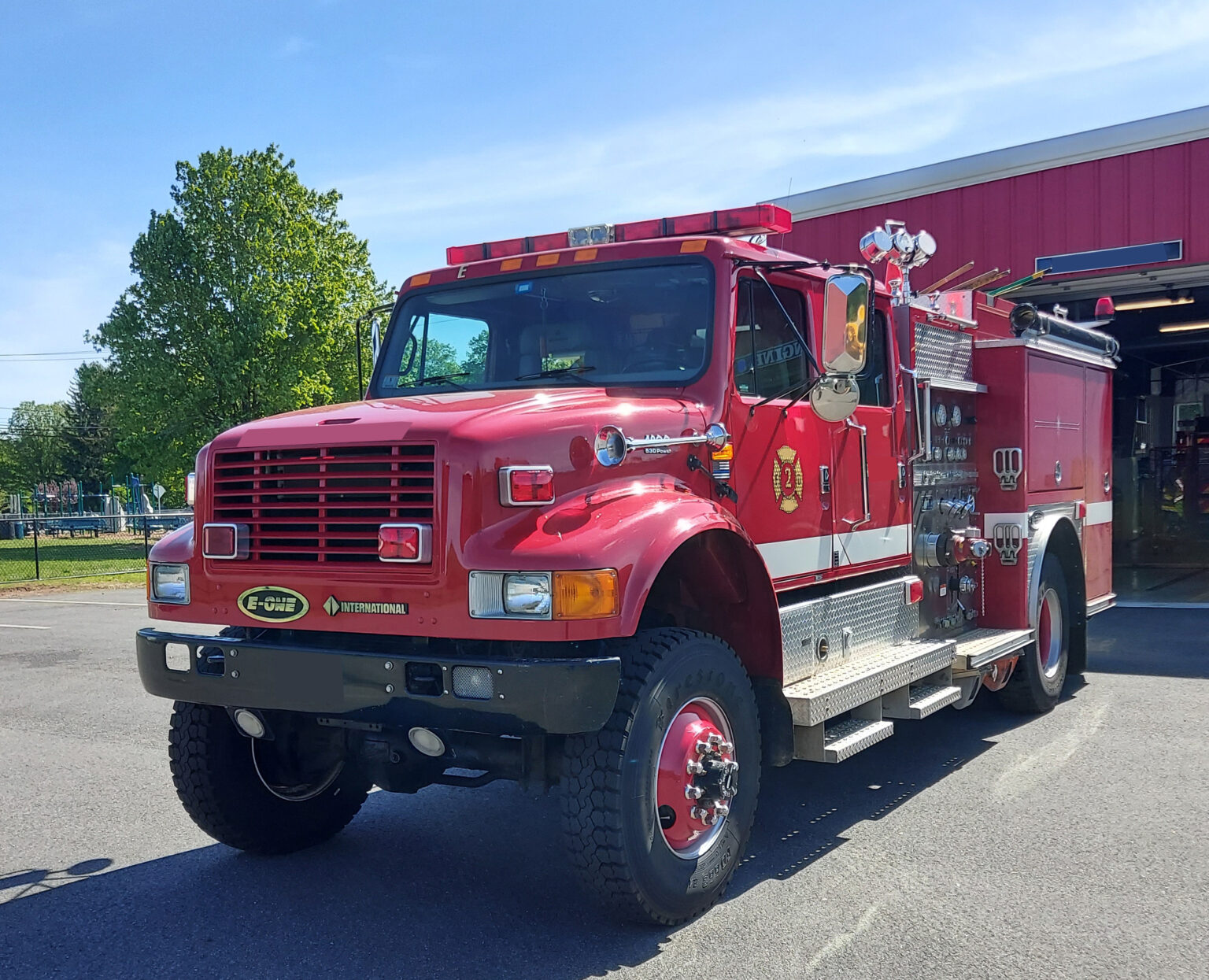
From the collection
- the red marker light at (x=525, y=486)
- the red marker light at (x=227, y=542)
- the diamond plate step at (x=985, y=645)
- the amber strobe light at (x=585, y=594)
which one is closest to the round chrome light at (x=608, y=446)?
the red marker light at (x=525, y=486)

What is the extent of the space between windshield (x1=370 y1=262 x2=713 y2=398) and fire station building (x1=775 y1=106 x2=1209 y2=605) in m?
7.92

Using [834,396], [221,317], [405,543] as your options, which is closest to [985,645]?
[834,396]

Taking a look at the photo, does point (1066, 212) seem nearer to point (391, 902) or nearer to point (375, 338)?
point (375, 338)

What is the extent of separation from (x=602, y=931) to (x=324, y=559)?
5.35 ft

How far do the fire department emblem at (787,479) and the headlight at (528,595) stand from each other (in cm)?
159

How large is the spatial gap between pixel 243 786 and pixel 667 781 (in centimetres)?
187

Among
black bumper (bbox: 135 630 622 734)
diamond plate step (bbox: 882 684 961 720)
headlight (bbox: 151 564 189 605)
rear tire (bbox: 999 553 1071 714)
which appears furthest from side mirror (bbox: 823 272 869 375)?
rear tire (bbox: 999 553 1071 714)

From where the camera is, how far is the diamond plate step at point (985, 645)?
605 centimetres

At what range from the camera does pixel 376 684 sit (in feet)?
12.0

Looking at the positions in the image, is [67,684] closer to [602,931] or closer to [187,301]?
[602,931]

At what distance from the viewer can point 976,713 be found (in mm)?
7547

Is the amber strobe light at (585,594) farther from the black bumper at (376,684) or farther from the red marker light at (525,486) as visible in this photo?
the red marker light at (525,486)

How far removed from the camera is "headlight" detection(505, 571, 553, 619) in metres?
3.54

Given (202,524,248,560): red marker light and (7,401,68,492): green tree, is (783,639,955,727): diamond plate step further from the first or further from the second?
(7,401,68,492): green tree
